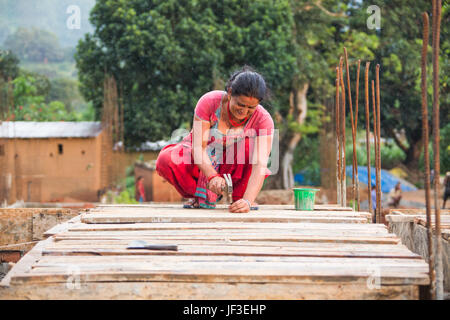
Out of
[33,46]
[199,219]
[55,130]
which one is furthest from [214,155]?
[33,46]

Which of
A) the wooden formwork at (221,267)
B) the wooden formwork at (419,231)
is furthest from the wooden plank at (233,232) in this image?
the wooden formwork at (419,231)

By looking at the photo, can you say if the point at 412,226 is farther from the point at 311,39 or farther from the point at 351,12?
the point at 351,12

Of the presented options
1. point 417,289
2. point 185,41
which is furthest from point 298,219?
point 185,41

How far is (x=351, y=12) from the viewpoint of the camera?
43.9ft

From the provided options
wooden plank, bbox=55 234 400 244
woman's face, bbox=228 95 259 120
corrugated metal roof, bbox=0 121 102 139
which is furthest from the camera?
corrugated metal roof, bbox=0 121 102 139

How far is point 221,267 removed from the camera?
1887mm

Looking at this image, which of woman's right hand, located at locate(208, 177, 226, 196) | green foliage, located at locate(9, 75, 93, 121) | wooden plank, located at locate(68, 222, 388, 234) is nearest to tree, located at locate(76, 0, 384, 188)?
green foliage, located at locate(9, 75, 93, 121)

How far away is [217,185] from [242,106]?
51cm

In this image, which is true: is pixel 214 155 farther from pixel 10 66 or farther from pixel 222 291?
pixel 10 66

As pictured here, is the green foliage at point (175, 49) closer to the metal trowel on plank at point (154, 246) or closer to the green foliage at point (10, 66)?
the green foliage at point (10, 66)

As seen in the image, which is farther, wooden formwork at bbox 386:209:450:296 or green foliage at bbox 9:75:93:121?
green foliage at bbox 9:75:93:121

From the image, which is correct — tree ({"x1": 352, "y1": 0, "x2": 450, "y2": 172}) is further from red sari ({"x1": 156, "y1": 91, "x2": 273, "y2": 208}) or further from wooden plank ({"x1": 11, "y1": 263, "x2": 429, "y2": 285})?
wooden plank ({"x1": 11, "y1": 263, "x2": 429, "y2": 285})

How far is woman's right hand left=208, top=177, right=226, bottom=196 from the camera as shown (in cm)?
315

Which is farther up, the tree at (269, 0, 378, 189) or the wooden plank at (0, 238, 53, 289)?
the tree at (269, 0, 378, 189)
